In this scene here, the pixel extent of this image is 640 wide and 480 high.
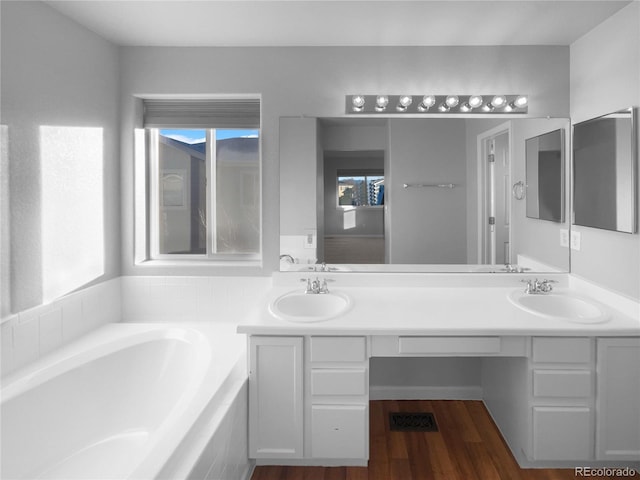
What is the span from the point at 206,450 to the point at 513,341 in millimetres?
1438

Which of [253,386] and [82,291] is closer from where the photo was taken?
[253,386]

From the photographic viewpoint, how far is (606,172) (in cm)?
226

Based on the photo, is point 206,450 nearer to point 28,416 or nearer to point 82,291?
point 28,416

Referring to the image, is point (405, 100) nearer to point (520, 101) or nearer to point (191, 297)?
point (520, 101)

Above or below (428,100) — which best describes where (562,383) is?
below

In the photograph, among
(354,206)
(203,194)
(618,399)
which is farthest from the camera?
(203,194)

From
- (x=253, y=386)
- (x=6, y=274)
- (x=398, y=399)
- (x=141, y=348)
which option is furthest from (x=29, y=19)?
(x=398, y=399)

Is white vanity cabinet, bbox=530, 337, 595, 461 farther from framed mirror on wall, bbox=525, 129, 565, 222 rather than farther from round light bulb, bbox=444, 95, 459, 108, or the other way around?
round light bulb, bbox=444, 95, 459, 108

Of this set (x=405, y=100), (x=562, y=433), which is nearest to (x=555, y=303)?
(x=562, y=433)

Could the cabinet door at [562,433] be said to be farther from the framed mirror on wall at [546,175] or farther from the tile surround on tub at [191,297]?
the tile surround on tub at [191,297]

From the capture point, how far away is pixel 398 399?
278 cm

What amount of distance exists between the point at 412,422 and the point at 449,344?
78 centimetres

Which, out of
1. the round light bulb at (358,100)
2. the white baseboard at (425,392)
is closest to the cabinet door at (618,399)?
the white baseboard at (425,392)

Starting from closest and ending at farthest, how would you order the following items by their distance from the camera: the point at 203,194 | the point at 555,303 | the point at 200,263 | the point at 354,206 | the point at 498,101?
the point at 555,303, the point at 498,101, the point at 354,206, the point at 200,263, the point at 203,194
